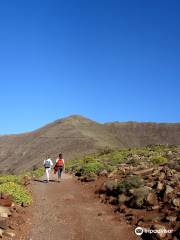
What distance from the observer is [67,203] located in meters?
17.8

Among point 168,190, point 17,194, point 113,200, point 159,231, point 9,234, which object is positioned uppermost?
point 168,190

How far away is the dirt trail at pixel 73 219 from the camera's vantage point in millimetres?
12703

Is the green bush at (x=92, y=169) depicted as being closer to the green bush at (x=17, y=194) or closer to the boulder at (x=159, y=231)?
the green bush at (x=17, y=194)

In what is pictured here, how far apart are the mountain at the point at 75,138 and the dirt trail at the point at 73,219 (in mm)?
63843

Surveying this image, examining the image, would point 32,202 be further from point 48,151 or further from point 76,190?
point 48,151

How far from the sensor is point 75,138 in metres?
97.9

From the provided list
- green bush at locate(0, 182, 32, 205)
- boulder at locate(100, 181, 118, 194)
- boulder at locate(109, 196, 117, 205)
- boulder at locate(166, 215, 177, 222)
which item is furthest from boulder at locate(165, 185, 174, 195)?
green bush at locate(0, 182, 32, 205)

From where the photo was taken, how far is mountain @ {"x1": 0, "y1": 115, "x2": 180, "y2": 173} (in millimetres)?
91875

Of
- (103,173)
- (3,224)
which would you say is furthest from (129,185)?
(103,173)

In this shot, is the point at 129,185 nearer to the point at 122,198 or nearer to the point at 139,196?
the point at 122,198

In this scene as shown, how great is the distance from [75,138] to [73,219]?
83316 mm

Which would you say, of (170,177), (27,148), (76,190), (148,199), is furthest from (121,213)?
(27,148)

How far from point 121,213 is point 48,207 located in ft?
10.3

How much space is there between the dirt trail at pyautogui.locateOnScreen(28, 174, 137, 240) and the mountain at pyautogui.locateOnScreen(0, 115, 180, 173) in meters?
63.8
